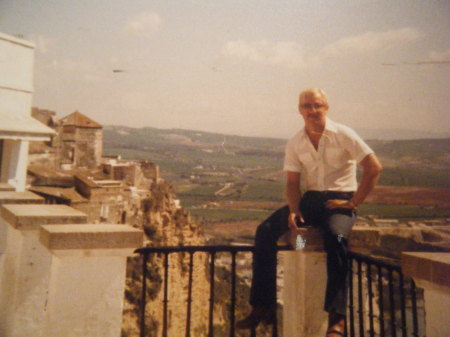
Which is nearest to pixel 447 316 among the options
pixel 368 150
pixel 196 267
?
pixel 368 150

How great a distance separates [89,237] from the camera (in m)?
2.25

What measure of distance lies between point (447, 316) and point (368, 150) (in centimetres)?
119

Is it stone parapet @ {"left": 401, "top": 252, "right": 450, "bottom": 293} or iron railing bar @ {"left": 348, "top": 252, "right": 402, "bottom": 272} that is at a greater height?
stone parapet @ {"left": 401, "top": 252, "right": 450, "bottom": 293}

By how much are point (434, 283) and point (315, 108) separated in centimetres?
151

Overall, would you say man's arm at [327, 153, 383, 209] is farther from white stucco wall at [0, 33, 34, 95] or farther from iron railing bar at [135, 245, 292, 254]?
white stucco wall at [0, 33, 34, 95]

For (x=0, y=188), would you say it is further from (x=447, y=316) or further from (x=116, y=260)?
(x=447, y=316)

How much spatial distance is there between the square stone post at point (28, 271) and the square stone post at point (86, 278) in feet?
1.66

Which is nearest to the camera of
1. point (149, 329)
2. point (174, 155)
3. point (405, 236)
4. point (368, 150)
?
point (368, 150)

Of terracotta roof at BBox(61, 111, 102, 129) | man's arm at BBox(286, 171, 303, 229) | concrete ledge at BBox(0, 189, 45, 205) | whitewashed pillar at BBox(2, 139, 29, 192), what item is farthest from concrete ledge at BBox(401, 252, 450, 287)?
terracotta roof at BBox(61, 111, 102, 129)

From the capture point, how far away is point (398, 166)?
8.79 m

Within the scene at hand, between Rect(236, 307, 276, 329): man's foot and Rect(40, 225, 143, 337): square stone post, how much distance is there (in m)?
0.93

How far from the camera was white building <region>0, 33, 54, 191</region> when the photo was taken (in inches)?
429

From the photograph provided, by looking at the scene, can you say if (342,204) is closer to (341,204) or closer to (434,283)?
(341,204)

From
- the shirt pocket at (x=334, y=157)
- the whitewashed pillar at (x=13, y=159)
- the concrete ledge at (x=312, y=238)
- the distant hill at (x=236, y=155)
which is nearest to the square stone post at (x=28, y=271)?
the concrete ledge at (x=312, y=238)
